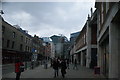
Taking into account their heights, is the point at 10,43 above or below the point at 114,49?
above

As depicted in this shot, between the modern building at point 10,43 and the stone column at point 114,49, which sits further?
the modern building at point 10,43

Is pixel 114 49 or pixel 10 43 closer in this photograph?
pixel 114 49

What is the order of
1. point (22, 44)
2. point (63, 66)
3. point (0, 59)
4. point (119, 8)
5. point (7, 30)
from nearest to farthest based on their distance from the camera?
point (119, 8) < point (63, 66) < point (0, 59) < point (7, 30) < point (22, 44)

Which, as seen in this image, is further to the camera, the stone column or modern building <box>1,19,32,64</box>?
modern building <box>1,19,32,64</box>

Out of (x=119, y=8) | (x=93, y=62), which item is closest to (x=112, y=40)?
(x=119, y=8)

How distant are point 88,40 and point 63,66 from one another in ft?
57.2

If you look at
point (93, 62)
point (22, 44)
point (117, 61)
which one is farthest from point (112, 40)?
point (22, 44)

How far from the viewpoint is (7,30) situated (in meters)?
46.1

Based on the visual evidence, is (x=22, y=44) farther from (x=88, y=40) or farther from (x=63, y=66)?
(x=63, y=66)

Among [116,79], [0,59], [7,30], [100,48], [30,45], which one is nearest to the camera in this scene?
[116,79]

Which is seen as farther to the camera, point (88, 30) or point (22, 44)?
point (22, 44)

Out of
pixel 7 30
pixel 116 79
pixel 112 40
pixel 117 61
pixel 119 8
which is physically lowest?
pixel 116 79

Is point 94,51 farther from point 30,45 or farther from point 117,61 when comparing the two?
point 30,45

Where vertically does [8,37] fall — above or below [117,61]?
above
